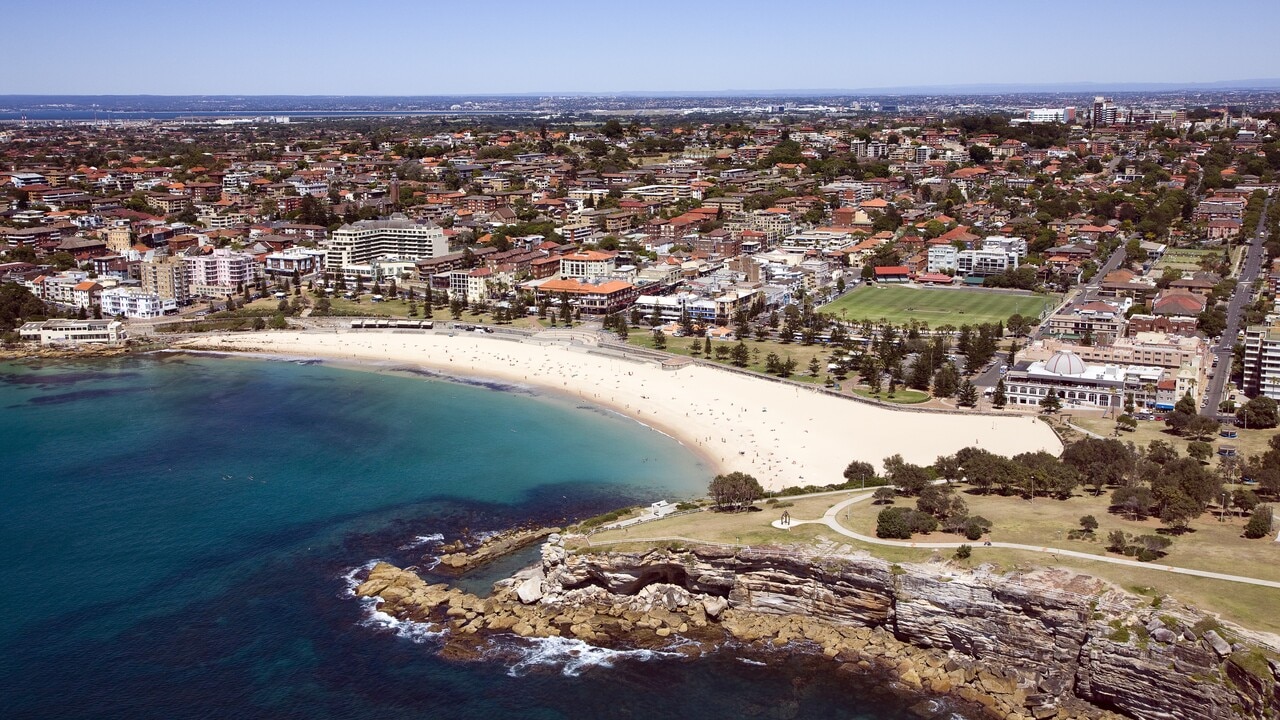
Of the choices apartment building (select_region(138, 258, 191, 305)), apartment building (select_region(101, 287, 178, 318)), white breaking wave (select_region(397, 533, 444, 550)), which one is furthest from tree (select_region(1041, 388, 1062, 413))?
apartment building (select_region(138, 258, 191, 305))

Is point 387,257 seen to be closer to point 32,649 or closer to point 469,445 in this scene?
point 469,445

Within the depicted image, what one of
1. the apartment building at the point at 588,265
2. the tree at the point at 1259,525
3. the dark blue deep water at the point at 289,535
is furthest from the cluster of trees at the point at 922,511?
the apartment building at the point at 588,265

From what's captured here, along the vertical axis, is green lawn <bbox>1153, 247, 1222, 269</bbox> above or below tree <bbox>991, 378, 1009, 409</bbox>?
above

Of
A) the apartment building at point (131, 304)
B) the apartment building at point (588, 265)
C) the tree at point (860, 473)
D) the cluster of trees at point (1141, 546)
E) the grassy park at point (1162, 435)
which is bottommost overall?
the grassy park at point (1162, 435)

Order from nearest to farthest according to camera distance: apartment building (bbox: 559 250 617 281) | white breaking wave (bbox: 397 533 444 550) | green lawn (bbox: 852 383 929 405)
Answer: white breaking wave (bbox: 397 533 444 550) → green lawn (bbox: 852 383 929 405) → apartment building (bbox: 559 250 617 281)

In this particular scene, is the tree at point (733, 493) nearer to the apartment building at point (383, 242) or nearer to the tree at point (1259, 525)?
the tree at point (1259, 525)

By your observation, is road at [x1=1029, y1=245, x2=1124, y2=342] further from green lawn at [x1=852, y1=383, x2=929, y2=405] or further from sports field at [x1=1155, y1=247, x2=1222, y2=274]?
green lawn at [x1=852, y1=383, x2=929, y2=405]

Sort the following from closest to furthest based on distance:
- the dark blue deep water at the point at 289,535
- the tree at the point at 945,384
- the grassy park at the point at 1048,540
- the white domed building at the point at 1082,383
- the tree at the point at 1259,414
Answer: the dark blue deep water at the point at 289,535
the grassy park at the point at 1048,540
the tree at the point at 1259,414
the white domed building at the point at 1082,383
the tree at the point at 945,384
